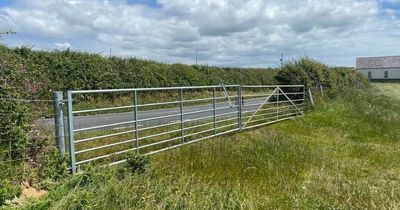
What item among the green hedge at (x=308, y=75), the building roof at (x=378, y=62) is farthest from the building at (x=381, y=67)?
the green hedge at (x=308, y=75)

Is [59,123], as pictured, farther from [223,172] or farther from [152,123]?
[152,123]

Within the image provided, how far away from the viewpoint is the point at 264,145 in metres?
10.2

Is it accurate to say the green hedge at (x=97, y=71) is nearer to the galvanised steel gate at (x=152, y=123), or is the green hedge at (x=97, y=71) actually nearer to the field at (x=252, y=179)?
the galvanised steel gate at (x=152, y=123)

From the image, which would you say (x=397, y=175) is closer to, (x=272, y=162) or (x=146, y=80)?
(x=272, y=162)

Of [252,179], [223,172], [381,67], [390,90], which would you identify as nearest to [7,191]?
[223,172]

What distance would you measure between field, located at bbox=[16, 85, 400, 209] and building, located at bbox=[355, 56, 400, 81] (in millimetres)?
98504

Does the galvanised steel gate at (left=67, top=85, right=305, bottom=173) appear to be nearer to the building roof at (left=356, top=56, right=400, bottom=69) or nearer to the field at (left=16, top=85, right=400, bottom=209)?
the field at (left=16, top=85, right=400, bottom=209)

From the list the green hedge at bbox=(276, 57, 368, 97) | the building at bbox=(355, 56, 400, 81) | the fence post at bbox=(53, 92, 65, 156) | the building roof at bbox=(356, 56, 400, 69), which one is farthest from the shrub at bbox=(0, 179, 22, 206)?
the building roof at bbox=(356, 56, 400, 69)

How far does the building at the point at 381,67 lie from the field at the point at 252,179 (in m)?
98.5

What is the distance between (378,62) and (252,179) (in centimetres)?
11049

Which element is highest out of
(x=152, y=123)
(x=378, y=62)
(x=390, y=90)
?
(x=378, y=62)

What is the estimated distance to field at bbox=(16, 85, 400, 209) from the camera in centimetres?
579

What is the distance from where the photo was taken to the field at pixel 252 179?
5785mm

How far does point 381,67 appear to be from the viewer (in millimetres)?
106625
